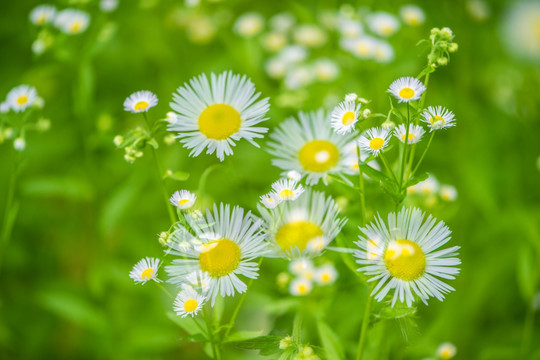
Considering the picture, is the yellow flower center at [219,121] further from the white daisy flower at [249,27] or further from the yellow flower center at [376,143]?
the white daisy flower at [249,27]

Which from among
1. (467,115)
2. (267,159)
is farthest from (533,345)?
(267,159)

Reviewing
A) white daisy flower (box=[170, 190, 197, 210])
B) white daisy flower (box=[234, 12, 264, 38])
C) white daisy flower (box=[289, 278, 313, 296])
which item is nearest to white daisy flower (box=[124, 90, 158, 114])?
white daisy flower (box=[170, 190, 197, 210])

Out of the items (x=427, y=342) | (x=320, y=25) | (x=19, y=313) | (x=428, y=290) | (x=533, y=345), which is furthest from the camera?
(x=320, y=25)

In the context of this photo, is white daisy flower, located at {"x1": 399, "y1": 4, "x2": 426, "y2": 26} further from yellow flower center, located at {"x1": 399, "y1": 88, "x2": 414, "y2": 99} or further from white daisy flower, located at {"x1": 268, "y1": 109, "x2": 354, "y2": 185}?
yellow flower center, located at {"x1": 399, "y1": 88, "x2": 414, "y2": 99}

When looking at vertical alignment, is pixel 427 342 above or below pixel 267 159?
below

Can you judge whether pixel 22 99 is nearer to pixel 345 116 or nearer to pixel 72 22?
pixel 72 22

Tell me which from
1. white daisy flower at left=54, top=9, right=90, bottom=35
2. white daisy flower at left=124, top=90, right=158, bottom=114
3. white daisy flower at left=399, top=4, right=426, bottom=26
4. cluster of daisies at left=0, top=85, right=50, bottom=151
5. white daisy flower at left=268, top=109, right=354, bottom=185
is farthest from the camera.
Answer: white daisy flower at left=399, top=4, right=426, bottom=26

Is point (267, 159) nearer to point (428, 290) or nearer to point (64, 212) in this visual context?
point (64, 212)
